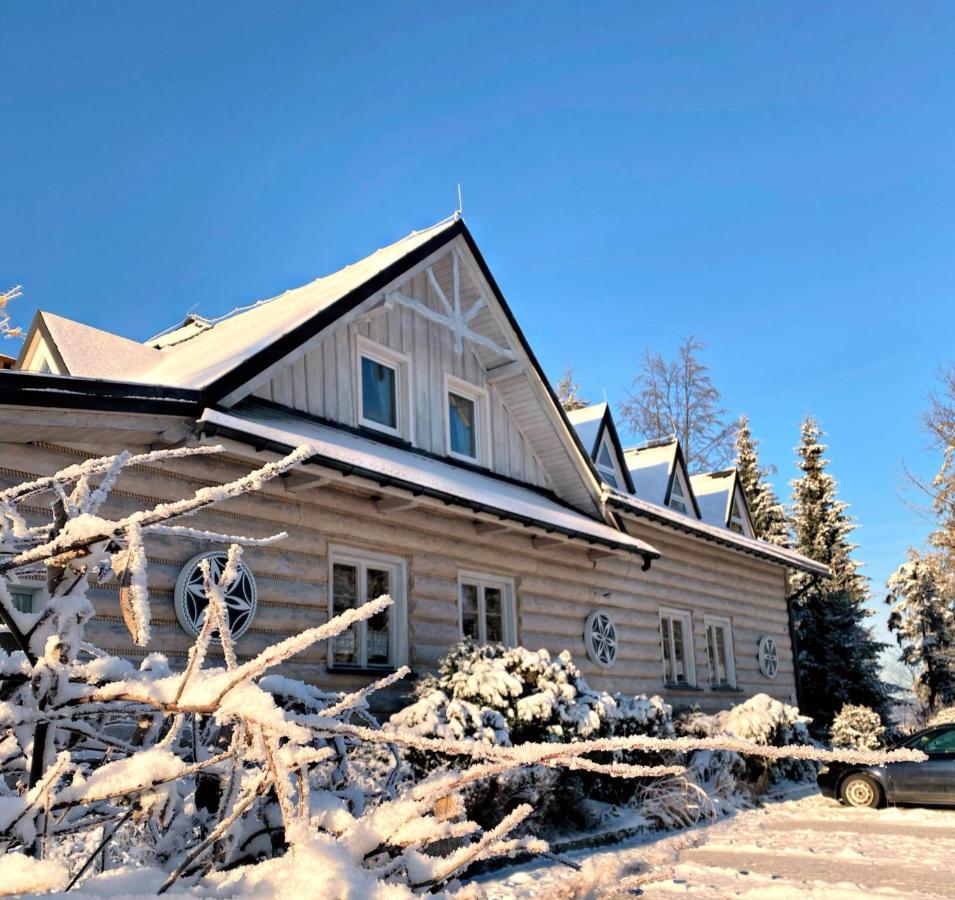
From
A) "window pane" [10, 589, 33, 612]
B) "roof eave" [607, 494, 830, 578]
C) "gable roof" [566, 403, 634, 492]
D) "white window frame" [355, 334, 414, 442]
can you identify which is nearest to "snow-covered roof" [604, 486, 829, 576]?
"roof eave" [607, 494, 830, 578]

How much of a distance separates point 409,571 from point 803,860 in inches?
197

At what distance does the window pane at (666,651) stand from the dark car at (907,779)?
2.95 m

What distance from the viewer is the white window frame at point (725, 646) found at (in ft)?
58.1

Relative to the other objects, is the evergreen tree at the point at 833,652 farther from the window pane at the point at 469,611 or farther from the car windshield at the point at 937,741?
the window pane at the point at 469,611

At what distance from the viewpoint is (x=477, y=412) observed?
1371 centimetres

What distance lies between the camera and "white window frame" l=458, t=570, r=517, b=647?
11.5 meters

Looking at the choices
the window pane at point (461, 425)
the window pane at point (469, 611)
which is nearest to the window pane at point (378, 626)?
the window pane at point (469, 611)

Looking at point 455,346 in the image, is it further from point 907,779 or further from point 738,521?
point 738,521

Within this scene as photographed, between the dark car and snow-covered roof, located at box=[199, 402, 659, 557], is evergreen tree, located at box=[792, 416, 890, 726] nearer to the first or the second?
the dark car

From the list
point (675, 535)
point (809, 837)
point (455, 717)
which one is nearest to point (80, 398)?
point (455, 717)

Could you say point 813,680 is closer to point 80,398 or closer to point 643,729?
point 643,729

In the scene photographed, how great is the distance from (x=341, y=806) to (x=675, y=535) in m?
15.6

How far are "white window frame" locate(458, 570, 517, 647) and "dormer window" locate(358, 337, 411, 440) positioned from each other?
1988 millimetres

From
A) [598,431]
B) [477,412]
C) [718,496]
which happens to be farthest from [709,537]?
[718,496]
